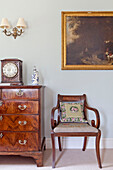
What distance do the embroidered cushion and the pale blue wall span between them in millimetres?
235

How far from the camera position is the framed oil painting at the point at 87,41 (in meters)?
3.19

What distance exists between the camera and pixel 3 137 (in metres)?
2.59

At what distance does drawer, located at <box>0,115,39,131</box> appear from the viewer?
2.58 meters

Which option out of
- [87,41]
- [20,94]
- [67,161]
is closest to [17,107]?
[20,94]

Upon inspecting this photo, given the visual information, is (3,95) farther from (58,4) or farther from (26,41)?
(58,4)

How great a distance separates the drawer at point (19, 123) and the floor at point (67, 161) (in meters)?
0.54

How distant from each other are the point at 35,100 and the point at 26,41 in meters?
1.18

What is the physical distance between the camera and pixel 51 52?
322 centimetres

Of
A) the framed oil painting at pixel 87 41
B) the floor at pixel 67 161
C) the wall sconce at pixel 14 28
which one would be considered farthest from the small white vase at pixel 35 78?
the floor at pixel 67 161

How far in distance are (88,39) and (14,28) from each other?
1.29 meters

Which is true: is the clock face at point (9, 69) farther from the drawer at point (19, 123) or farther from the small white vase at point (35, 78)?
the drawer at point (19, 123)

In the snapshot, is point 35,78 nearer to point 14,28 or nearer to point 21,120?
point 21,120

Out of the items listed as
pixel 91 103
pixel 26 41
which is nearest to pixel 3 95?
pixel 26 41

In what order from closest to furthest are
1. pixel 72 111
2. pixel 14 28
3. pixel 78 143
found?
pixel 72 111 < pixel 14 28 < pixel 78 143
